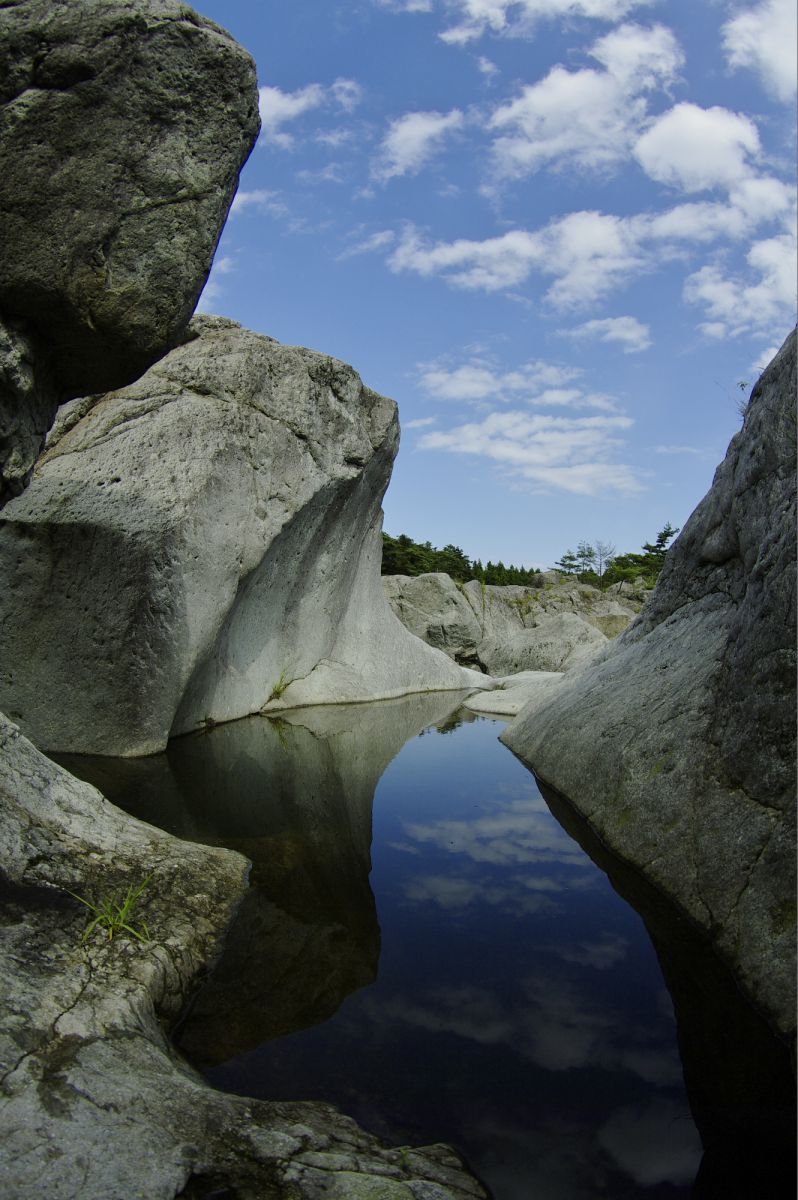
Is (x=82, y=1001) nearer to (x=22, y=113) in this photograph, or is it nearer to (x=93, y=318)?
(x=93, y=318)

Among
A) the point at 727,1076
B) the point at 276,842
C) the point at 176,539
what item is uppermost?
the point at 176,539

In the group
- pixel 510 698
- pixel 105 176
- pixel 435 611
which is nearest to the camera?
pixel 105 176

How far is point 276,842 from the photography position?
7.26 m

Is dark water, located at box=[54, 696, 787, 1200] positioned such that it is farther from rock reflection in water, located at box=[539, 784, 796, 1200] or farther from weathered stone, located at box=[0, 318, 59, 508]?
weathered stone, located at box=[0, 318, 59, 508]

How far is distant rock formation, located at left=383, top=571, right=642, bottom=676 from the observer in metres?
28.7

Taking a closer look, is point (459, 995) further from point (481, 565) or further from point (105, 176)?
point (481, 565)

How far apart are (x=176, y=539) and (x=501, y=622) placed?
23875mm

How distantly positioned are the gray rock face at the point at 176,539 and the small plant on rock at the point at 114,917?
5.90m

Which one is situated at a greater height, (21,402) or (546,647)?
(546,647)

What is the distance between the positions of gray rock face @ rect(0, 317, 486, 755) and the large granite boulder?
15.7 ft

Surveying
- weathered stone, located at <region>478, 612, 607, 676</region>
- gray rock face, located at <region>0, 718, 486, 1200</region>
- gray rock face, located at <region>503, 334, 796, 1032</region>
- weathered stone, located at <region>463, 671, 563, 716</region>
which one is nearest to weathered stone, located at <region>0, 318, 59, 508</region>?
gray rock face, located at <region>0, 718, 486, 1200</region>

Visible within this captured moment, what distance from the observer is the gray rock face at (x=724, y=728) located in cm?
475

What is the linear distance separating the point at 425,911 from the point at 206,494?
697 cm

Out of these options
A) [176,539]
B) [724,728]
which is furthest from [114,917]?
[176,539]
